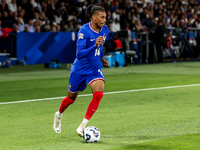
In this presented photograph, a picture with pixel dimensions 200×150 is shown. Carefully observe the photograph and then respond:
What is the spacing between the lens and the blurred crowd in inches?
938

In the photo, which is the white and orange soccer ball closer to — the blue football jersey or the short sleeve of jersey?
the blue football jersey

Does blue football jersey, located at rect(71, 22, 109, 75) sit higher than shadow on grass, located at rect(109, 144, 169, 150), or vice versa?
blue football jersey, located at rect(71, 22, 109, 75)

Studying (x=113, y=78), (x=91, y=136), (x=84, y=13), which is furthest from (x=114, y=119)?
(x=84, y=13)

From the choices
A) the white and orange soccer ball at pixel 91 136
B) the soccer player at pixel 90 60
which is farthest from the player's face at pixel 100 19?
the white and orange soccer ball at pixel 91 136

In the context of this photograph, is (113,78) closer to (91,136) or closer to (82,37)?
(82,37)

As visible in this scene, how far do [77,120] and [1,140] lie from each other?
6.61 ft

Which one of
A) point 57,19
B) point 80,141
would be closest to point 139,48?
point 57,19

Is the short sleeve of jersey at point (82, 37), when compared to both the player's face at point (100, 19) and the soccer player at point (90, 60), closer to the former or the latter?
the soccer player at point (90, 60)

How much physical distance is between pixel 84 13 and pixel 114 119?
62.9 ft

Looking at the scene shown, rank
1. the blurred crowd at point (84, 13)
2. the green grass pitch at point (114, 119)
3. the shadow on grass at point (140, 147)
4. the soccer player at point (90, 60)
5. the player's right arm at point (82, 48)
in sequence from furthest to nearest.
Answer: the blurred crowd at point (84, 13) < the soccer player at point (90, 60) < the player's right arm at point (82, 48) < the green grass pitch at point (114, 119) < the shadow on grass at point (140, 147)

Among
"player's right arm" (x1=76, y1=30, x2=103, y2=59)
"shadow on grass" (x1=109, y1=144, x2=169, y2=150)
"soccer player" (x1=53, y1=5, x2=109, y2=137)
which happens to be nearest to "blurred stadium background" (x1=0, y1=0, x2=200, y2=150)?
"shadow on grass" (x1=109, y1=144, x2=169, y2=150)

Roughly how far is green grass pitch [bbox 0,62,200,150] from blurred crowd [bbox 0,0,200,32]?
1059 centimetres

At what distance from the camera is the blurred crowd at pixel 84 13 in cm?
2381

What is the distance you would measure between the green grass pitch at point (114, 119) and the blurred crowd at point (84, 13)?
10590 millimetres
